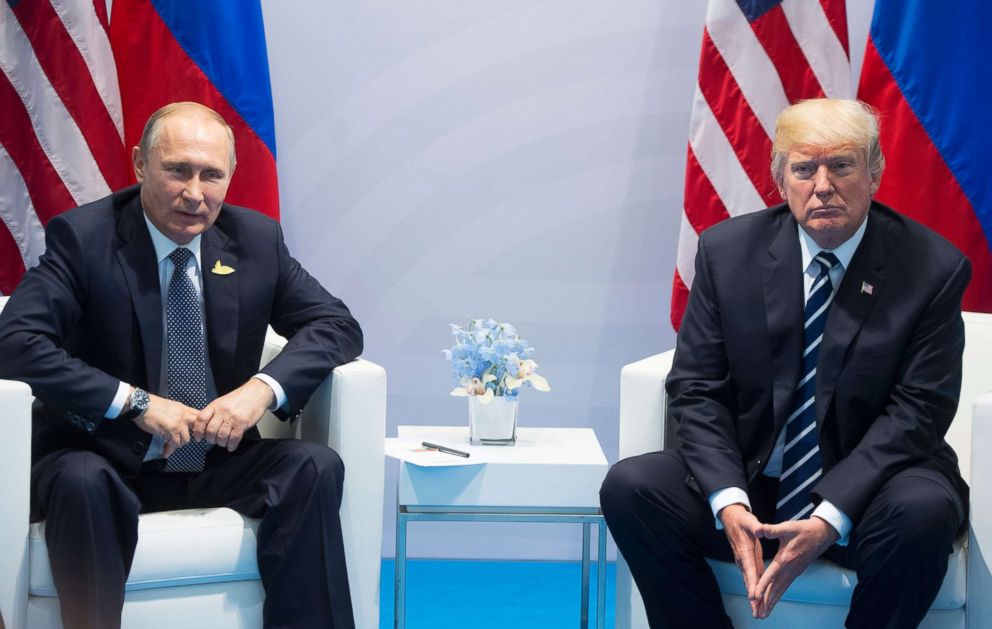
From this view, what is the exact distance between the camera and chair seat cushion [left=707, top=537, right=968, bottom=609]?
2420mm

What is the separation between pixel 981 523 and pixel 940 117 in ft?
4.72

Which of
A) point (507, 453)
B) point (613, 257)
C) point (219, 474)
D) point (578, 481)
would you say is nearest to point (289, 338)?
point (219, 474)

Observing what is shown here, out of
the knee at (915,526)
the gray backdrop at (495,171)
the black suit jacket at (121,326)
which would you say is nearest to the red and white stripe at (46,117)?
the gray backdrop at (495,171)

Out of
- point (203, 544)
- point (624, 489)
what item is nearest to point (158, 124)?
point (203, 544)

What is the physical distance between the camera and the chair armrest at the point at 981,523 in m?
2.41

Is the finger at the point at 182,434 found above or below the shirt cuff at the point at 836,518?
above

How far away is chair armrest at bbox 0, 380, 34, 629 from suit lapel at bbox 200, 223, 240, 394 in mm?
500

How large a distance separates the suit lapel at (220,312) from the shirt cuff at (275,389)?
13 cm

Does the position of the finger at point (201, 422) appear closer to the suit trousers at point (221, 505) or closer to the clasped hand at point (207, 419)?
the clasped hand at point (207, 419)

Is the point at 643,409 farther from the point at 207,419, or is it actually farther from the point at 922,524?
the point at 207,419

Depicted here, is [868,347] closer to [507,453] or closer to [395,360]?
[507,453]

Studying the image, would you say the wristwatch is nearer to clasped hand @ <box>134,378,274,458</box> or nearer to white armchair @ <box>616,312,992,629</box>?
clasped hand @ <box>134,378,274,458</box>

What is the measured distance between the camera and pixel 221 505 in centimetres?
274

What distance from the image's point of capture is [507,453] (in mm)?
2967
